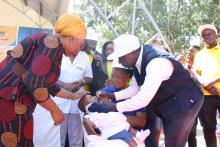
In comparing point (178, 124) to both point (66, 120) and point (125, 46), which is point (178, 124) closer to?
point (125, 46)

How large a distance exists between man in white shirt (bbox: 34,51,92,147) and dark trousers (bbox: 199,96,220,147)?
4.95 ft

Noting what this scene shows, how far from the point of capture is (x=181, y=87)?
326 centimetres

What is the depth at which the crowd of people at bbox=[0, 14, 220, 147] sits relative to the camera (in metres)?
2.59

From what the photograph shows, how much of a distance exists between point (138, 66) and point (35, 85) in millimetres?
1037

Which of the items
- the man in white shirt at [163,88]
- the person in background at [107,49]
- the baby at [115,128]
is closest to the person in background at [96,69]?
the person in background at [107,49]

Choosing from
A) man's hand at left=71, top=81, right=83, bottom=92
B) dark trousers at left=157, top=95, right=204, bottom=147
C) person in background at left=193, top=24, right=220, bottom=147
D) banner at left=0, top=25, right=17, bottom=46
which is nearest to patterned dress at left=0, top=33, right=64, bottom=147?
dark trousers at left=157, top=95, right=204, bottom=147

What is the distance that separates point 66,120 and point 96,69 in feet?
2.56

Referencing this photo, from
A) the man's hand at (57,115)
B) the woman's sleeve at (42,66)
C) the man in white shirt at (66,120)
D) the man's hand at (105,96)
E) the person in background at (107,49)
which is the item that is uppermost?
the woman's sleeve at (42,66)

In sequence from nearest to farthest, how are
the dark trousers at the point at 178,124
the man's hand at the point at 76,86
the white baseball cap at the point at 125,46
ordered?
1. the white baseball cap at the point at 125,46
2. the dark trousers at the point at 178,124
3. the man's hand at the point at 76,86

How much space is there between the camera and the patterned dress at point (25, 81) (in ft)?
8.15

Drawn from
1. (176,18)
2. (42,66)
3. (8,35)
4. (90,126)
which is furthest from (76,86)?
(176,18)

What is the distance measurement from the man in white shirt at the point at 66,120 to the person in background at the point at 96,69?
196 mm

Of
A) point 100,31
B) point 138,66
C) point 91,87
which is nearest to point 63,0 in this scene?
point 91,87

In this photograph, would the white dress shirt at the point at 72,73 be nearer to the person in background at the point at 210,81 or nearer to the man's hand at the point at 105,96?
the man's hand at the point at 105,96
